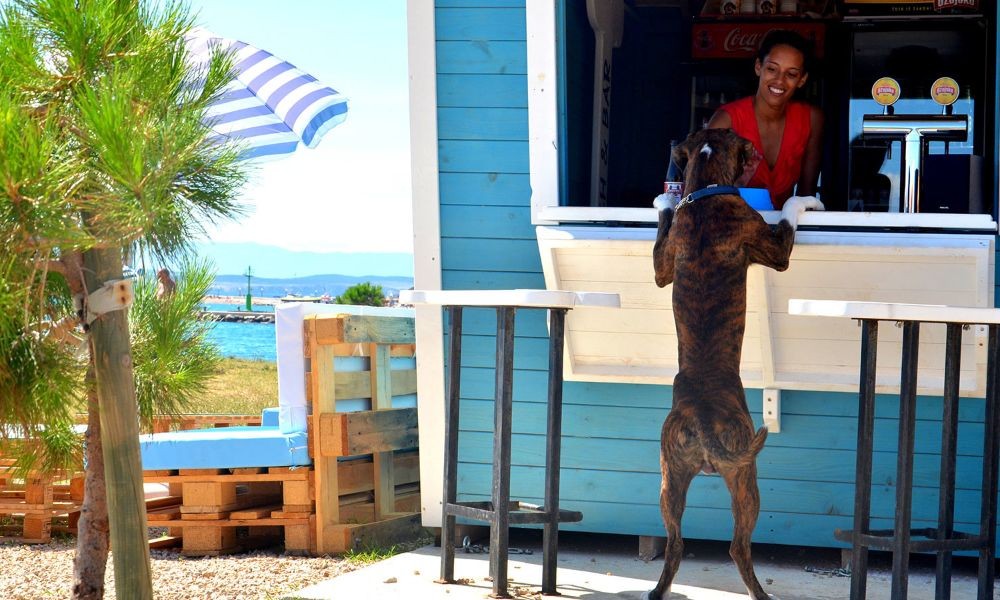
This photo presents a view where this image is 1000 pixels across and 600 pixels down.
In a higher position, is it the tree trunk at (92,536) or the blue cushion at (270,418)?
the tree trunk at (92,536)

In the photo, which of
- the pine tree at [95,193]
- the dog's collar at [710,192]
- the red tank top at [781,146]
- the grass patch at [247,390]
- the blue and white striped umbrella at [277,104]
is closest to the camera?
the pine tree at [95,193]

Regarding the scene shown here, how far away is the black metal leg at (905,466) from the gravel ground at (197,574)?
2.16m

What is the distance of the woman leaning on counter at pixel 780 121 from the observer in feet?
13.8

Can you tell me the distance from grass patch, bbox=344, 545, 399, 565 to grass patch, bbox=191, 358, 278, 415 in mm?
4061

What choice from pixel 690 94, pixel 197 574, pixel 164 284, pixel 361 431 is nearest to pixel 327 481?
pixel 361 431

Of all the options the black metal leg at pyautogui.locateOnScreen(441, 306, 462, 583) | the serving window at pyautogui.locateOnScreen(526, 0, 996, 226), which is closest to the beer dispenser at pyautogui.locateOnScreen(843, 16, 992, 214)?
the serving window at pyautogui.locateOnScreen(526, 0, 996, 226)

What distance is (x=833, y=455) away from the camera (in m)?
4.39

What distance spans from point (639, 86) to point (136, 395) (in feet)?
9.01

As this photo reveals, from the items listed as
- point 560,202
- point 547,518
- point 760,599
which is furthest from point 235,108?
point 760,599

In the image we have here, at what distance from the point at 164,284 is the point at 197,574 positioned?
1.65 m

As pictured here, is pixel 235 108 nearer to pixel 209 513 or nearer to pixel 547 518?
pixel 209 513

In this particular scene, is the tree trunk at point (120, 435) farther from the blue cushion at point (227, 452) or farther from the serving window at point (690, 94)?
the blue cushion at point (227, 452)

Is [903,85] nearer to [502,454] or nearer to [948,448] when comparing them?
[948,448]

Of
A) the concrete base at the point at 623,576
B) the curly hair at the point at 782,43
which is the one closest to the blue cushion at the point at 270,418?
the concrete base at the point at 623,576
